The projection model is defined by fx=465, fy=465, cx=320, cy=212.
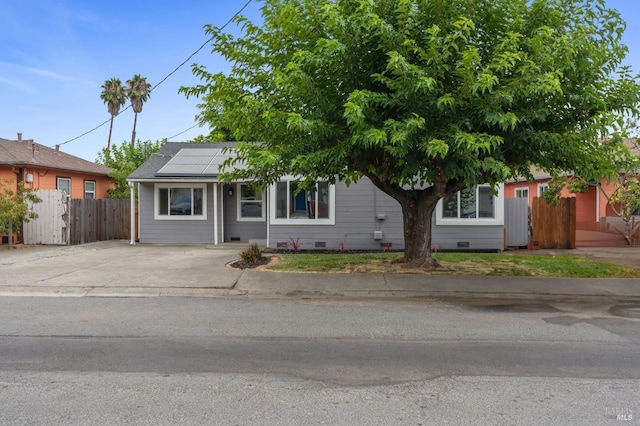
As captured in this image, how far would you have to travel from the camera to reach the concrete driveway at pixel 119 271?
9.30 metres

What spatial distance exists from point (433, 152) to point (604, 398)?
4134 mm

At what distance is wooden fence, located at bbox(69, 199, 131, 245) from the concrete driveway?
1.78 metres

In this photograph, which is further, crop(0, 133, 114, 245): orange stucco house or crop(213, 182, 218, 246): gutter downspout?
crop(0, 133, 114, 245): orange stucco house

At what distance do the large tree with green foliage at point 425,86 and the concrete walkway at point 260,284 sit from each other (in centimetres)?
227

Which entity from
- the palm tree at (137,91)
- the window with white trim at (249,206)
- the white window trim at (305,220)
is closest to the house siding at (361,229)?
the white window trim at (305,220)

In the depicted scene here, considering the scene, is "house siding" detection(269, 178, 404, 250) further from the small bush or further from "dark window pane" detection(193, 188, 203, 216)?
"dark window pane" detection(193, 188, 203, 216)

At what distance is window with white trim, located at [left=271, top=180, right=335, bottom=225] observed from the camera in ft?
52.2

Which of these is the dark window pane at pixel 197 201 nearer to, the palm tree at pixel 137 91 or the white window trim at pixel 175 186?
the white window trim at pixel 175 186

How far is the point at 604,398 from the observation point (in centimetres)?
413

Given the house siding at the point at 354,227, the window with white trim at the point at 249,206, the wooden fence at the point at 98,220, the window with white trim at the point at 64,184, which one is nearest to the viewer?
the house siding at the point at 354,227

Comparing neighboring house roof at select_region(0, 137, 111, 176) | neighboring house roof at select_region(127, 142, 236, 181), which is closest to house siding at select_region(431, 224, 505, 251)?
neighboring house roof at select_region(127, 142, 236, 181)

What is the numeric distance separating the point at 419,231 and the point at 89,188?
751 inches

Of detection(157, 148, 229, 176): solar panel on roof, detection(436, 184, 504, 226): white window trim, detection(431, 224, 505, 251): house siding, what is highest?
detection(157, 148, 229, 176): solar panel on roof

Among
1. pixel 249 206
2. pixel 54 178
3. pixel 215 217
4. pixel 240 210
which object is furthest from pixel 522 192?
pixel 54 178
